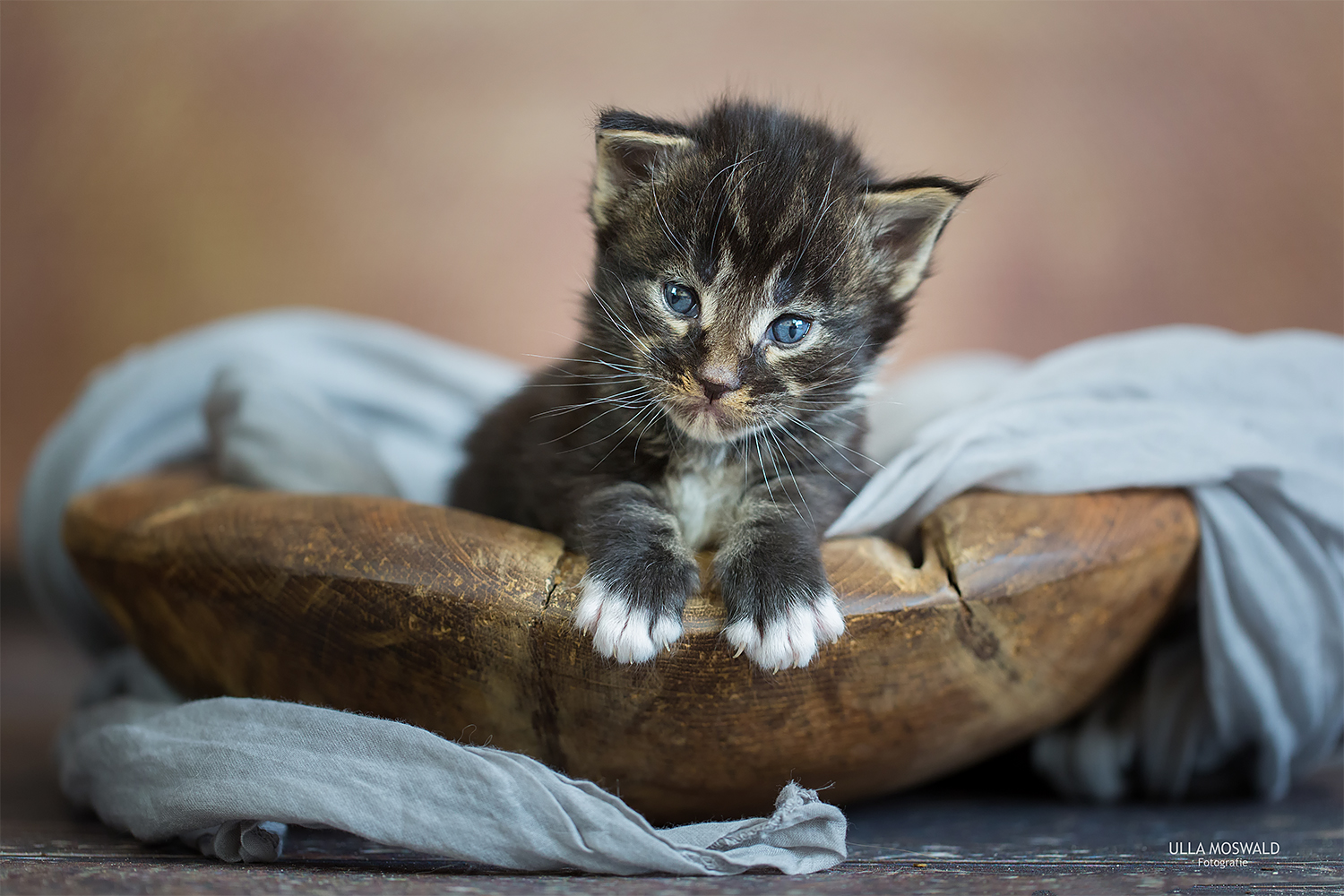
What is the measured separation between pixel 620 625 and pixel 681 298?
0.56 m

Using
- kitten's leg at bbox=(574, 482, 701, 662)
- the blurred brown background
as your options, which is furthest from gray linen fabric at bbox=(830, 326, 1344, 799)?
the blurred brown background

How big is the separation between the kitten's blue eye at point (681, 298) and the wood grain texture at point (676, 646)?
0.42 metres

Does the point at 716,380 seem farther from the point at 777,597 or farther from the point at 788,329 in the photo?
the point at 777,597

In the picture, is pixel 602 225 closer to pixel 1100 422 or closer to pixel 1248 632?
pixel 1100 422

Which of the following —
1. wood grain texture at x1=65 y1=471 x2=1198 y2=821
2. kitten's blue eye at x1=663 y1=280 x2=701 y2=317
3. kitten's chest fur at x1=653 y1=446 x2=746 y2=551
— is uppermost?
kitten's blue eye at x1=663 y1=280 x2=701 y2=317

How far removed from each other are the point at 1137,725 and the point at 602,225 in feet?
4.54

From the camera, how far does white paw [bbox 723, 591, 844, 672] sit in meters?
1.23

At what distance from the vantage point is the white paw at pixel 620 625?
4.02 feet

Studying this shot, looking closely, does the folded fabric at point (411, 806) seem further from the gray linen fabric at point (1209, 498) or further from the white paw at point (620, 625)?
the gray linen fabric at point (1209, 498)

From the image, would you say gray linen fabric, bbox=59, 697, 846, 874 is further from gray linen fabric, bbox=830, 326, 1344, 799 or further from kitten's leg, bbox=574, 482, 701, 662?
gray linen fabric, bbox=830, 326, 1344, 799

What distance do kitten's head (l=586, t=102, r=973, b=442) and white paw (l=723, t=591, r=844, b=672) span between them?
1.10 ft

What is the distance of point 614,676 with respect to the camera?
1.27 m

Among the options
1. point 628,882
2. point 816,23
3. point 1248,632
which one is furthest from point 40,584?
point 816,23

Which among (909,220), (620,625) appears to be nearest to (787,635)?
(620,625)
